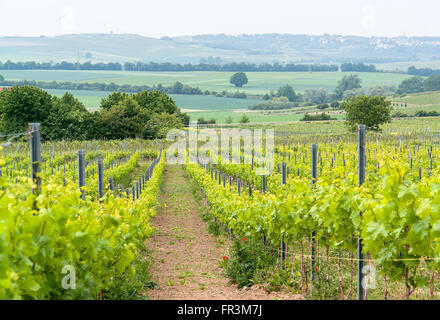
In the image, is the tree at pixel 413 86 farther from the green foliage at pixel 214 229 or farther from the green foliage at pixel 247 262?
A: the green foliage at pixel 247 262

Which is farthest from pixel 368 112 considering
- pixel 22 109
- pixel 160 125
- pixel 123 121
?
pixel 22 109

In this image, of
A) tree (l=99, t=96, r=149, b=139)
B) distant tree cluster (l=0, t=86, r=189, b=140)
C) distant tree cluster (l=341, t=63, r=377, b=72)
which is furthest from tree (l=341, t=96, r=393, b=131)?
distant tree cluster (l=341, t=63, r=377, b=72)

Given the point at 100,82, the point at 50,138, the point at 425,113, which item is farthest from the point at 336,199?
the point at 100,82

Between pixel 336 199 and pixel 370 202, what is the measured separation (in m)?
0.90

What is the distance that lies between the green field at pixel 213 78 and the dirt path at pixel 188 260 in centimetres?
10064

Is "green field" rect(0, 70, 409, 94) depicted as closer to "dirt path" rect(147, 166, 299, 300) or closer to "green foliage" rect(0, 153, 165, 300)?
"dirt path" rect(147, 166, 299, 300)

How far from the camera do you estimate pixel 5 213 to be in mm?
3285

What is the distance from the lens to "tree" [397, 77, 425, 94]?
357 feet

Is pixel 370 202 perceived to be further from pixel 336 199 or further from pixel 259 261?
pixel 259 261

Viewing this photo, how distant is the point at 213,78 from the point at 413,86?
4533 centimetres

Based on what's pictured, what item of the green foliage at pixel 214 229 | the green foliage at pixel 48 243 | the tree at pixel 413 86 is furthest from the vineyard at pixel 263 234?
the tree at pixel 413 86

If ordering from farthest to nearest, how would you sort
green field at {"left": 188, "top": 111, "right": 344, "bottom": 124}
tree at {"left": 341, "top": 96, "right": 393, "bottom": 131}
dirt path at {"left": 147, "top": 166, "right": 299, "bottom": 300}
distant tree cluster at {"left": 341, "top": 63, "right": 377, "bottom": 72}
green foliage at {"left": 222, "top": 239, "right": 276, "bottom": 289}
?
1. distant tree cluster at {"left": 341, "top": 63, "right": 377, "bottom": 72}
2. green field at {"left": 188, "top": 111, "right": 344, "bottom": 124}
3. tree at {"left": 341, "top": 96, "right": 393, "bottom": 131}
4. green foliage at {"left": 222, "top": 239, "right": 276, "bottom": 289}
5. dirt path at {"left": 147, "top": 166, "right": 299, "bottom": 300}

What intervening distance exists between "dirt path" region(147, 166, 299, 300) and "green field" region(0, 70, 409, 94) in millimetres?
100643
